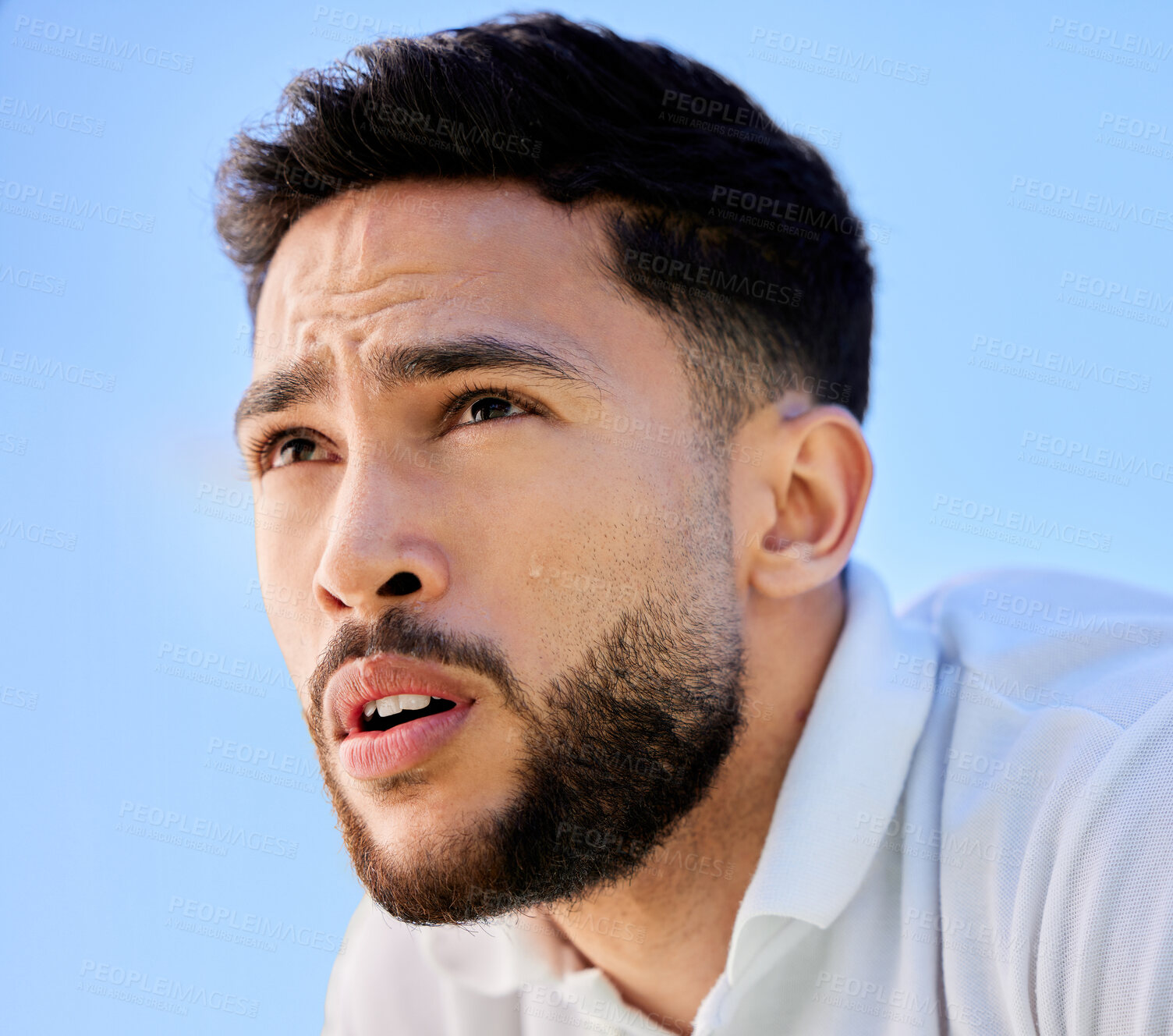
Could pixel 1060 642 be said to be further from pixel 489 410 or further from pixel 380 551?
pixel 380 551

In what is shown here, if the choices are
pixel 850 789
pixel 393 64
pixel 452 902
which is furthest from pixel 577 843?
pixel 393 64

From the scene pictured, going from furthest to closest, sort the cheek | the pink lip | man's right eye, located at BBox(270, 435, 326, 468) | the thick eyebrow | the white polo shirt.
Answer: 1. man's right eye, located at BBox(270, 435, 326, 468)
2. the cheek
3. the thick eyebrow
4. the pink lip
5. the white polo shirt

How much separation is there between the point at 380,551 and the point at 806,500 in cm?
92

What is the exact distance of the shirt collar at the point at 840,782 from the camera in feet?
5.66

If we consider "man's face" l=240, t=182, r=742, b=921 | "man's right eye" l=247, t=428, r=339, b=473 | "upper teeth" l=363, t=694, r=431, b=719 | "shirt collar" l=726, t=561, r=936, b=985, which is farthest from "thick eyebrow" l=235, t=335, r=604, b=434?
"shirt collar" l=726, t=561, r=936, b=985

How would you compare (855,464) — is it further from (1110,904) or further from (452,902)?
(452,902)

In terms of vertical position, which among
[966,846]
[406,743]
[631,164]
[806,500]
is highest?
[631,164]

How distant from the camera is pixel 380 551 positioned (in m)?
1.60

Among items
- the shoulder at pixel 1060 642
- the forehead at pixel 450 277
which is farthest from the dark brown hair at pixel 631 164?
the shoulder at pixel 1060 642

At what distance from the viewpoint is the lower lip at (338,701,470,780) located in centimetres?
160

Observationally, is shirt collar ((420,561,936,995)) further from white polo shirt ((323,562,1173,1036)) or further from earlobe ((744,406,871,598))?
earlobe ((744,406,871,598))

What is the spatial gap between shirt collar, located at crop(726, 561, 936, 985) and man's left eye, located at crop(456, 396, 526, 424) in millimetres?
827

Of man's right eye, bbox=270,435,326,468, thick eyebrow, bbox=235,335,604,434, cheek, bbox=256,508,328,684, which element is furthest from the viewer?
man's right eye, bbox=270,435,326,468

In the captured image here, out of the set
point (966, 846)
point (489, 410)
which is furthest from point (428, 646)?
point (966, 846)
